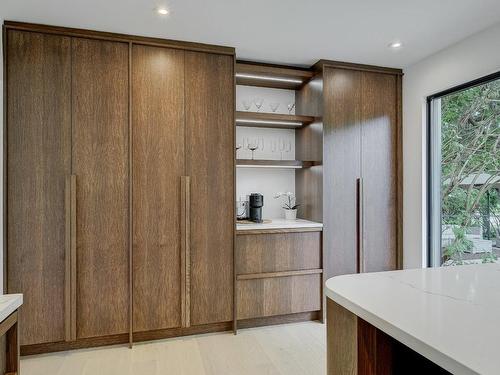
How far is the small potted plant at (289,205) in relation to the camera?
348 cm

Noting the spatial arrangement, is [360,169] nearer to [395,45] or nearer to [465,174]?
[465,174]

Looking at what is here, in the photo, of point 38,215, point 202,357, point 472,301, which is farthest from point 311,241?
point 38,215

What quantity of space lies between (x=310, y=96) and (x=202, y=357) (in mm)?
2624

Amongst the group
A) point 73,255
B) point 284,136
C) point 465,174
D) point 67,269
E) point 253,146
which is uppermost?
point 284,136

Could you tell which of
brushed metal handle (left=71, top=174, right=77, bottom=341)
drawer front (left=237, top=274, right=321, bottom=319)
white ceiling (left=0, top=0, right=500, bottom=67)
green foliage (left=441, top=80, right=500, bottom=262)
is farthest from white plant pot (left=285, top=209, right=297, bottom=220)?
brushed metal handle (left=71, top=174, right=77, bottom=341)

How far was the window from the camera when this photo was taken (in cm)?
271

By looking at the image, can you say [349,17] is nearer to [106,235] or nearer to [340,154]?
[340,154]

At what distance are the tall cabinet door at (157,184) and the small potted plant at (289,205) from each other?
49.5 inches

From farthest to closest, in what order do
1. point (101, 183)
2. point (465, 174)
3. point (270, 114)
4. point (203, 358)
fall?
point (270, 114)
point (465, 174)
point (101, 183)
point (203, 358)

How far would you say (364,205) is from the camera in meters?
3.30

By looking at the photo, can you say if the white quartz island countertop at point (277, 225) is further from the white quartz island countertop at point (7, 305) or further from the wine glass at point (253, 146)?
the white quartz island countertop at point (7, 305)

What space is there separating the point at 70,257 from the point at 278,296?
179 cm

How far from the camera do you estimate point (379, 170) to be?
3375 mm

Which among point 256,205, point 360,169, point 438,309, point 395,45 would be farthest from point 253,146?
point 438,309
